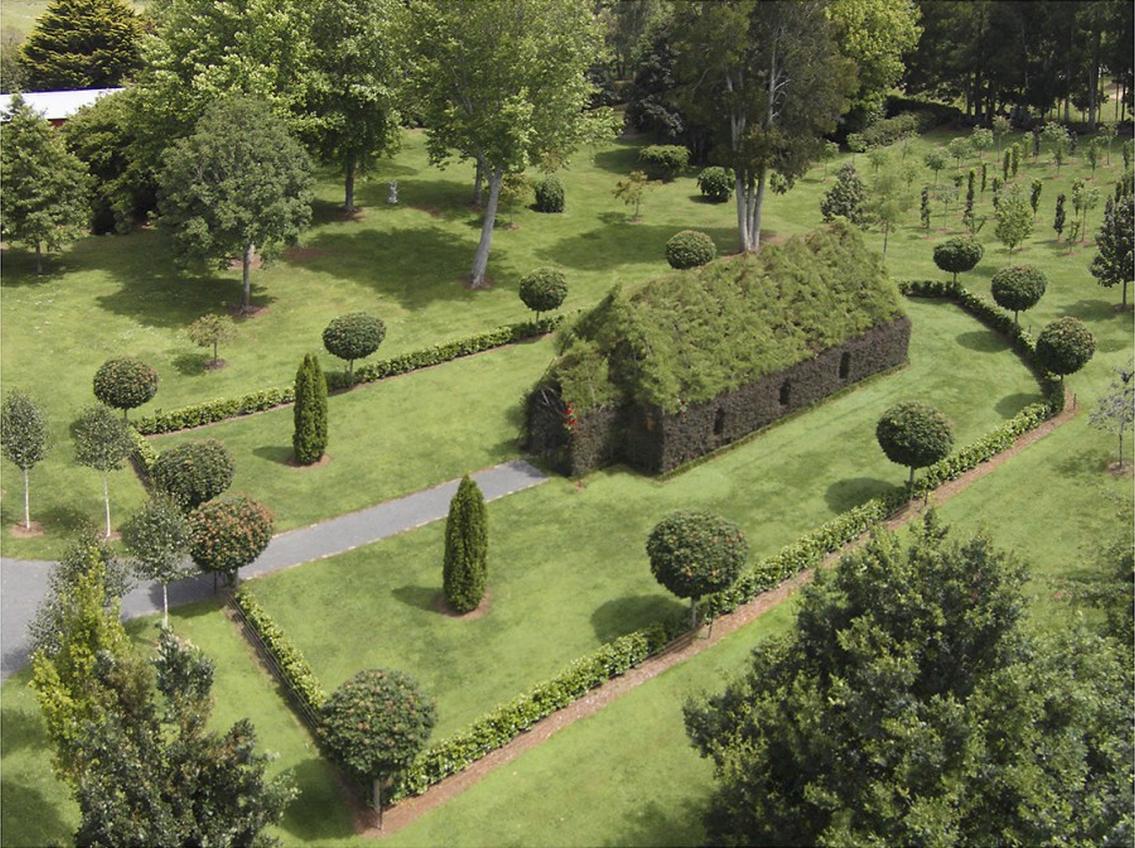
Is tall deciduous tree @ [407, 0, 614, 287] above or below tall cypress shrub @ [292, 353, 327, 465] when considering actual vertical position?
above

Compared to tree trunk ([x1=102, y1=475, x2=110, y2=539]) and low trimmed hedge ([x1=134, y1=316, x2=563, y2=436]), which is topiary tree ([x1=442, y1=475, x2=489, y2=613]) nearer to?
tree trunk ([x1=102, y1=475, x2=110, y2=539])

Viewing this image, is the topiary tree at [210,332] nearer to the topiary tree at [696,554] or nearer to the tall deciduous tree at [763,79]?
the topiary tree at [696,554]

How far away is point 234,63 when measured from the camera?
5369 centimetres

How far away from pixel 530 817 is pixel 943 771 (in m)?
9.86

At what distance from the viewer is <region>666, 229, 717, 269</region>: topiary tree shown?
2185 inches

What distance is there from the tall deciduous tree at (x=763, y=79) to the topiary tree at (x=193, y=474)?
33675 mm

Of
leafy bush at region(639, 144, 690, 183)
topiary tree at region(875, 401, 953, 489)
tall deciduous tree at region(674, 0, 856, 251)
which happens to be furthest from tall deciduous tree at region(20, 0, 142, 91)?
topiary tree at region(875, 401, 953, 489)

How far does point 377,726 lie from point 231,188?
3208cm

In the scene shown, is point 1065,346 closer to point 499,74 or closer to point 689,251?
point 689,251

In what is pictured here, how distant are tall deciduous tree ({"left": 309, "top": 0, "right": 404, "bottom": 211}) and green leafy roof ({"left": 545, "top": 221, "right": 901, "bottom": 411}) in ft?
81.7

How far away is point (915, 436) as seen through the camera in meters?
35.2

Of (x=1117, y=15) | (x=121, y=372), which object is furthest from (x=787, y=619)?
(x=1117, y=15)

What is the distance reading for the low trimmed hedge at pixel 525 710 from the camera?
2461cm

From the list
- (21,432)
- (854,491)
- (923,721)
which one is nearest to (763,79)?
(854,491)
